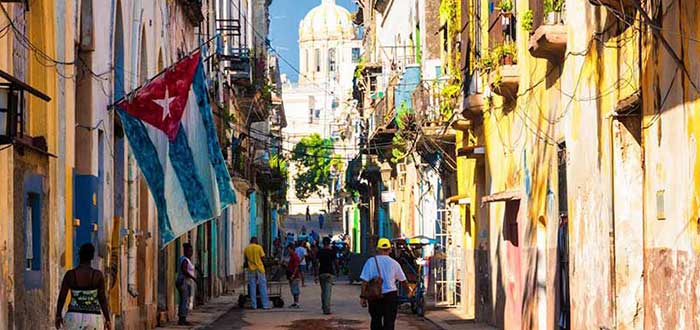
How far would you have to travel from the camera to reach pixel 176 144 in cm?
2064

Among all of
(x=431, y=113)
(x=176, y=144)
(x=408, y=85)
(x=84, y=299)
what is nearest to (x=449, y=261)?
(x=431, y=113)

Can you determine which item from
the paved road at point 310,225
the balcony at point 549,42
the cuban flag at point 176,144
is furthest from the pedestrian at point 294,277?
the paved road at point 310,225

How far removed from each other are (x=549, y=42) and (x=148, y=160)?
18.5ft

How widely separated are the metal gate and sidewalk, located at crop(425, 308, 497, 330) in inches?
35.0

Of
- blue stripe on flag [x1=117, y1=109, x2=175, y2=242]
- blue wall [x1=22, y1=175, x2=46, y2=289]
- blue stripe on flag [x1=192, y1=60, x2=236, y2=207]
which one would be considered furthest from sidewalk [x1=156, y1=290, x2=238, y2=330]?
blue wall [x1=22, y1=175, x2=46, y2=289]

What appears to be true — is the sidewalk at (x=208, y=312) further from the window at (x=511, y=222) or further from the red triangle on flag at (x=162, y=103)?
the red triangle on flag at (x=162, y=103)

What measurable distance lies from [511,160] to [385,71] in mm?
26229

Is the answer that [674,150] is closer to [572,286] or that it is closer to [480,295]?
[572,286]

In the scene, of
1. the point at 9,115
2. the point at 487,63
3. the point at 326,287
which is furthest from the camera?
the point at 326,287

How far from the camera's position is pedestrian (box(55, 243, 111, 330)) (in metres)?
15.1

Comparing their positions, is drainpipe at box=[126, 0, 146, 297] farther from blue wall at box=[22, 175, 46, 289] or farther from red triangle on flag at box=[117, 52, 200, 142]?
blue wall at box=[22, 175, 46, 289]

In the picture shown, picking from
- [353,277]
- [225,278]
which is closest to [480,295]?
[225,278]

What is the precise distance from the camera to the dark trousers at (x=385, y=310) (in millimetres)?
20312

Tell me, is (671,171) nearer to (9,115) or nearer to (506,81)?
(9,115)
